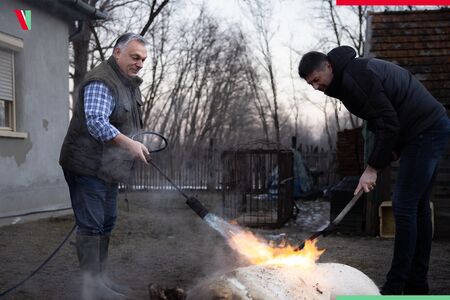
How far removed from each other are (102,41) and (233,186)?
8.03 m

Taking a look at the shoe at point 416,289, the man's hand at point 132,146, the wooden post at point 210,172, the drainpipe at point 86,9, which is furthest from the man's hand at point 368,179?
the wooden post at point 210,172

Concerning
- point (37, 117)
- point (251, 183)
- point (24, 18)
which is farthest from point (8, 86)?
point (251, 183)

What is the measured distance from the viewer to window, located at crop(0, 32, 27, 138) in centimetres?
664

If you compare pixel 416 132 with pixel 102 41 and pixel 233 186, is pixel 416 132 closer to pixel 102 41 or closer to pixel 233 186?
pixel 233 186

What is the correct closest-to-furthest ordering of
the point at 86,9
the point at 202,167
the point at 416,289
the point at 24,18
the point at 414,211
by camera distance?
the point at 414,211 → the point at 416,289 → the point at 24,18 → the point at 86,9 → the point at 202,167

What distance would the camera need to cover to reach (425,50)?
7258mm

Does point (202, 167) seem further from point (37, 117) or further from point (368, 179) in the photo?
point (368, 179)

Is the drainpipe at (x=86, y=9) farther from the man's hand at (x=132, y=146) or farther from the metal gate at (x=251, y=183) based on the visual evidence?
the man's hand at (x=132, y=146)

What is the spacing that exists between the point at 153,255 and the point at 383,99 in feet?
9.76

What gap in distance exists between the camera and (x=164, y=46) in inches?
487

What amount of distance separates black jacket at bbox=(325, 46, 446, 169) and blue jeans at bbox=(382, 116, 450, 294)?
90 millimetres

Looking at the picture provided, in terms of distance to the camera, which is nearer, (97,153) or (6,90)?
(97,153)

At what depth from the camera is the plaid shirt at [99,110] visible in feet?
9.28

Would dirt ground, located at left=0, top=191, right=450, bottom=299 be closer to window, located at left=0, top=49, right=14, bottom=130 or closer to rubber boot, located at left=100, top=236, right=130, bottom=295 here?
rubber boot, located at left=100, top=236, right=130, bottom=295
